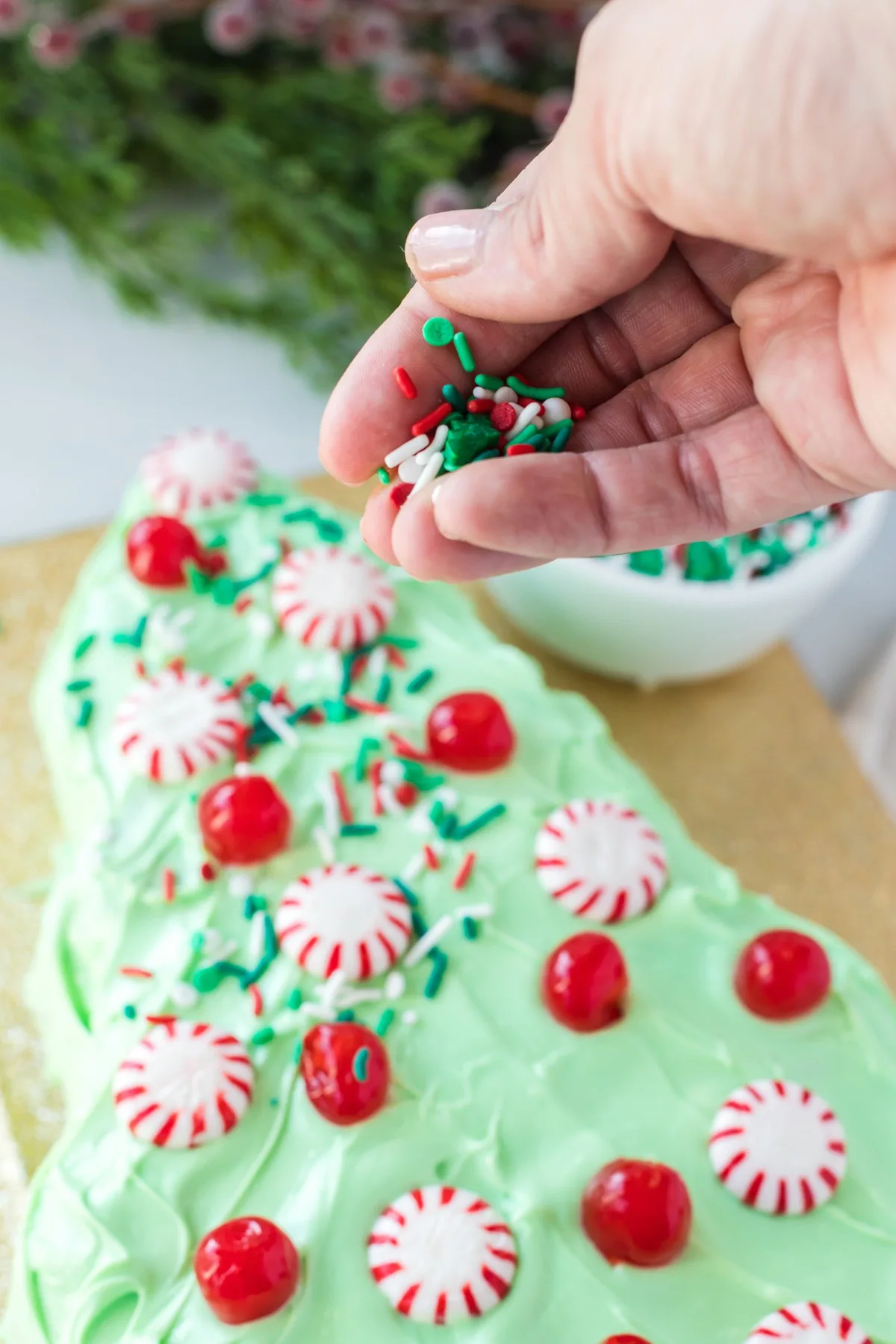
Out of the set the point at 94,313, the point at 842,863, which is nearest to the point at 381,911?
the point at 842,863

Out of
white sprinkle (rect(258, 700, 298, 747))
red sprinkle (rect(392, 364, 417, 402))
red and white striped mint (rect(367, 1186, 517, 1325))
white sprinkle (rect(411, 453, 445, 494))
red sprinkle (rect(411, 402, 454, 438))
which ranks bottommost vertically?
red and white striped mint (rect(367, 1186, 517, 1325))

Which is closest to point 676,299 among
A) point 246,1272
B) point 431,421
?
point 431,421

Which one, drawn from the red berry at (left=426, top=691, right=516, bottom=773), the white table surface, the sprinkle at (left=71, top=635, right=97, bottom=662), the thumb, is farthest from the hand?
the white table surface

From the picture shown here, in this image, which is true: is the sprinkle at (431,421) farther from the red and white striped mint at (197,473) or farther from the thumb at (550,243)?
the red and white striped mint at (197,473)

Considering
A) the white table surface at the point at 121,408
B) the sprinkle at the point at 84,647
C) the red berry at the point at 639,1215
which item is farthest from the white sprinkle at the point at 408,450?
the white table surface at the point at 121,408

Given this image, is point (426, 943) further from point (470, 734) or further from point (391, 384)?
point (391, 384)

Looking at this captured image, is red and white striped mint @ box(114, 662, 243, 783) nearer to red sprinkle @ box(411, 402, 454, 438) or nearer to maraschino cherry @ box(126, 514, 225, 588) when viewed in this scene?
maraschino cherry @ box(126, 514, 225, 588)

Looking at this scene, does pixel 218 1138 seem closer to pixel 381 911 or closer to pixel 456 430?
pixel 381 911
